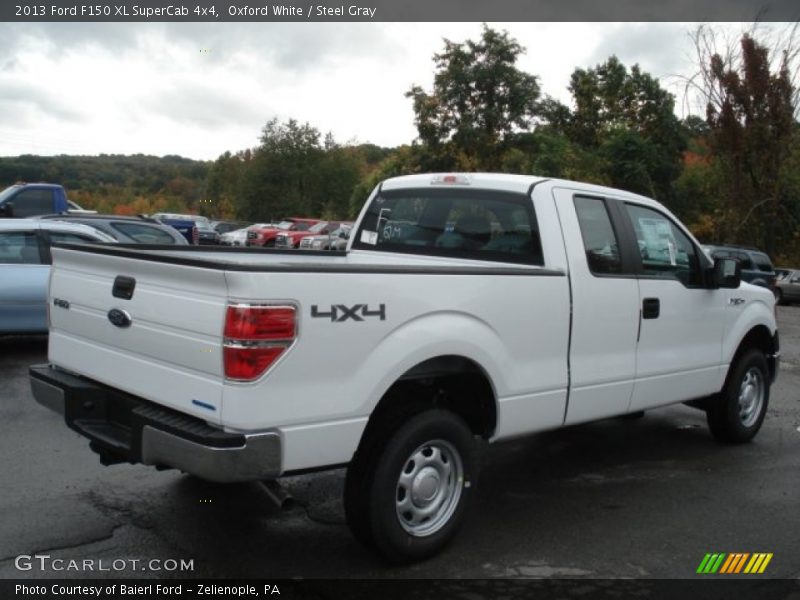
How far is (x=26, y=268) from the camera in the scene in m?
9.06

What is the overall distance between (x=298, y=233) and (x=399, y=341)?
115 feet

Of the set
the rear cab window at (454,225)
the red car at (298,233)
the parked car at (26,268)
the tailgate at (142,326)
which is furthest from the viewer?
the red car at (298,233)

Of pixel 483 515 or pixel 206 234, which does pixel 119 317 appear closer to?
pixel 483 515

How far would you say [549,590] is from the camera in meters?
3.84

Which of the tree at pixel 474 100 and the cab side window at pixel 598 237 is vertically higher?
the tree at pixel 474 100

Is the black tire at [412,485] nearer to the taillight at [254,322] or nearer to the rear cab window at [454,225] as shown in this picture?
the taillight at [254,322]

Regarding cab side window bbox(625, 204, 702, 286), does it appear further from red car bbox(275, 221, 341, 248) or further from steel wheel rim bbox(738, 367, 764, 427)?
red car bbox(275, 221, 341, 248)

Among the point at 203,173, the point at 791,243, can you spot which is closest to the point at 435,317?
the point at 791,243

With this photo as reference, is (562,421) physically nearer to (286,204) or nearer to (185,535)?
(185,535)

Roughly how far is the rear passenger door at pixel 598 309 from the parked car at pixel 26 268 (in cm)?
560

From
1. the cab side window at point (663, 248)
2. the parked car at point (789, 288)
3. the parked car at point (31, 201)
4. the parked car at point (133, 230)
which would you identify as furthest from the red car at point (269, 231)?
the cab side window at point (663, 248)

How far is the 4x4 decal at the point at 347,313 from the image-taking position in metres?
3.46

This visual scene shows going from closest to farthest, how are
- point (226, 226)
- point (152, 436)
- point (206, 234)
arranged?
point (152, 436)
point (206, 234)
point (226, 226)

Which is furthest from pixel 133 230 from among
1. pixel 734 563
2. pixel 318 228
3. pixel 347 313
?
pixel 318 228
